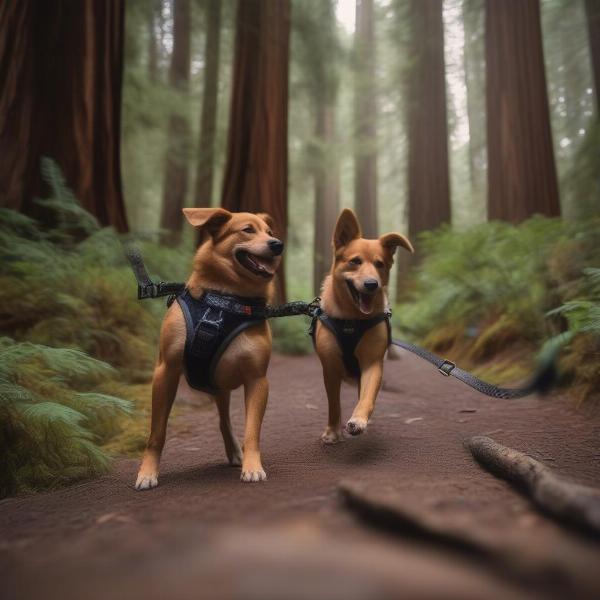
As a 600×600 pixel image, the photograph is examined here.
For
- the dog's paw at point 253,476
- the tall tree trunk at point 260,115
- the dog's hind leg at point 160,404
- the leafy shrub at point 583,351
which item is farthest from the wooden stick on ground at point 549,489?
the tall tree trunk at point 260,115

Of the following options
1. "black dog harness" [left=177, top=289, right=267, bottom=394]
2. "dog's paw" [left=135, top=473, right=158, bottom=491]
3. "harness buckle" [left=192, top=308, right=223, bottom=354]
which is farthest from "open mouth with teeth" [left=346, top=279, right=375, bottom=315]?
"dog's paw" [left=135, top=473, right=158, bottom=491]

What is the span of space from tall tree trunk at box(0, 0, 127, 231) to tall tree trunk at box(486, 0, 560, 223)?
8587mm

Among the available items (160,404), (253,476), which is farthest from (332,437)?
(160,404)

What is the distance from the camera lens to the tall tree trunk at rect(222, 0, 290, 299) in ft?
29.1

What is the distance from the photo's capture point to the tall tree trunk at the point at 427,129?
13.1 m

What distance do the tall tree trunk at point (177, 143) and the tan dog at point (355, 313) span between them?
11.3 meters

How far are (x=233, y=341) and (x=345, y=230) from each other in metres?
1.64

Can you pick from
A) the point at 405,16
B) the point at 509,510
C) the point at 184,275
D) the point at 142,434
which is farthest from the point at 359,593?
the point at 405,16

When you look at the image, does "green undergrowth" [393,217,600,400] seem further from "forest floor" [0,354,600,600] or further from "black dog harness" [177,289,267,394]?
"black dog harness" [177,289,267,394]

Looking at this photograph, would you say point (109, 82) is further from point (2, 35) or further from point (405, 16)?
point (405, 16)

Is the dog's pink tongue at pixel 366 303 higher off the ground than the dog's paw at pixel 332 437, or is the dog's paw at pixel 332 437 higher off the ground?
the dog's pink tongue at pixel 366 303

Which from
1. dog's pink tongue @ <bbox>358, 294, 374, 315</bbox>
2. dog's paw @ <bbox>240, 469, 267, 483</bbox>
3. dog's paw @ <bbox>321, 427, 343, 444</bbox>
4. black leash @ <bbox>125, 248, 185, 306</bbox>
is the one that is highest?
black leash @ <bbox>125, 248, 185, 306</bbox>

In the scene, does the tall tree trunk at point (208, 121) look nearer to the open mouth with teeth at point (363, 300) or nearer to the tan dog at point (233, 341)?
the open mouth with teeth at point (363, 300)

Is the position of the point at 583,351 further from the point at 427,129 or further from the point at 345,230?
the point at 427,129
